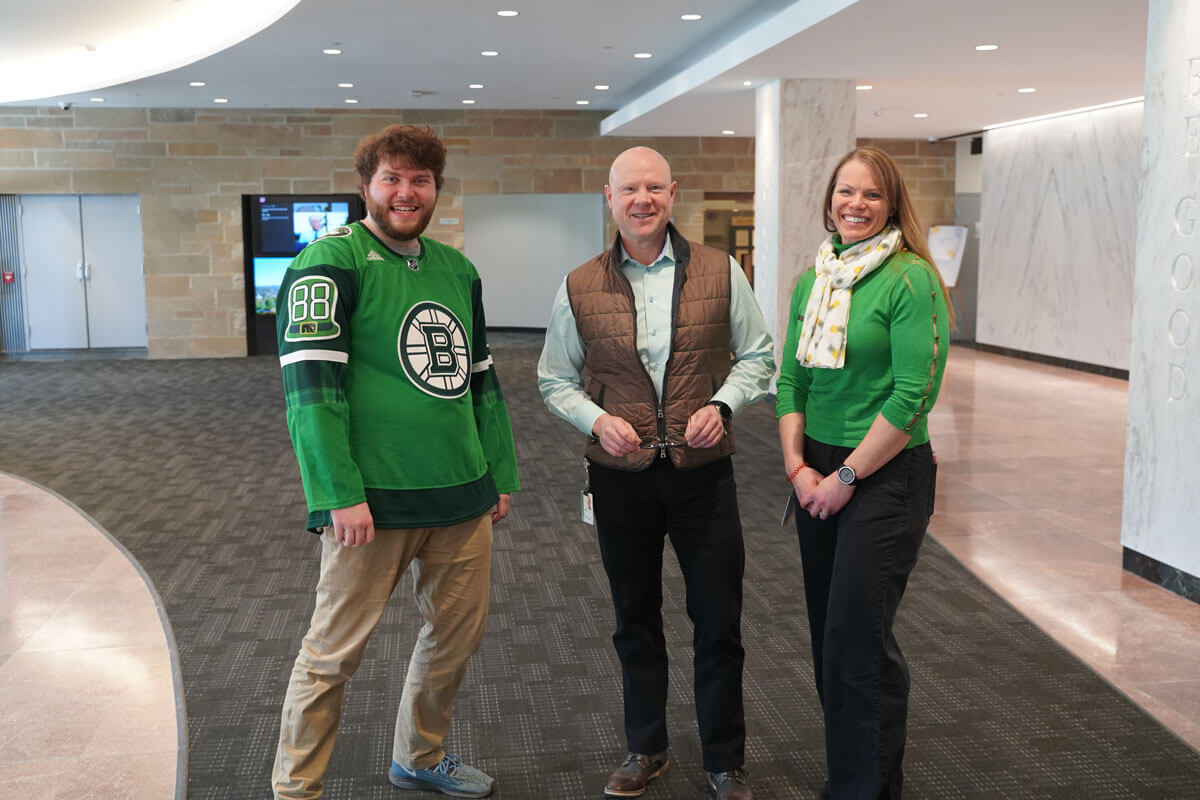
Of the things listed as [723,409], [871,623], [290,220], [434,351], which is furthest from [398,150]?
[290,220]

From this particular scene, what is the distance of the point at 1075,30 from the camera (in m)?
6.96

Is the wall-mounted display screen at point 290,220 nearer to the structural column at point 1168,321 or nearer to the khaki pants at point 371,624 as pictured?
the structural column at point 1168,321

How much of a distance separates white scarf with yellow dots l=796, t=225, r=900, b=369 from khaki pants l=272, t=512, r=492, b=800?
2.90ft

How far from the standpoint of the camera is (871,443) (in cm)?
226

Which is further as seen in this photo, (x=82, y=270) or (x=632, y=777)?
(x=82, y=270)

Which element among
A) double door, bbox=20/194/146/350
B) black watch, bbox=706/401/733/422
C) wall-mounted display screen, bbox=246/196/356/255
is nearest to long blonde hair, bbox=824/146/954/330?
black watch, bbox=706/401/733/422

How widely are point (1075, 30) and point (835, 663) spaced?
241 inches

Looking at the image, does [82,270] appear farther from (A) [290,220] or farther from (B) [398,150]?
(B) [398,150]

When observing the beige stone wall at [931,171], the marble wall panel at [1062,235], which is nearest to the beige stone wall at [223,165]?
the beige stone wall at [931,171]

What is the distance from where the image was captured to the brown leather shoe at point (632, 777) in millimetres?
2605

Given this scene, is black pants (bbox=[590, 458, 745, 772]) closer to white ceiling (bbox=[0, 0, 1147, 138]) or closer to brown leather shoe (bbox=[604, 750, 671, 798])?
brown leather shoe (bbox=[604, 750, 671, 798])

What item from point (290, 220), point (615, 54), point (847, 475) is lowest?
point (847, 475)

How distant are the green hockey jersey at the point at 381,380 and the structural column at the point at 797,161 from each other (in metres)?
6.85

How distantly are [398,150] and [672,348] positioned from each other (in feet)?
2.51
